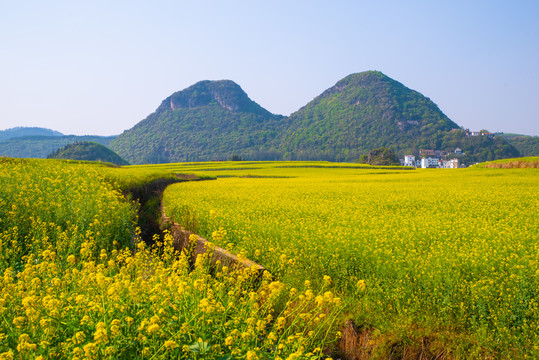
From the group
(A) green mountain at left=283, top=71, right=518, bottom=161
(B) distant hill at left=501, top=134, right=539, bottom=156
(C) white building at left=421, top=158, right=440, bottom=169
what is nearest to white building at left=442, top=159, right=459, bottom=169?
(C) white building at left=421, top=158, right=440, bottom=169

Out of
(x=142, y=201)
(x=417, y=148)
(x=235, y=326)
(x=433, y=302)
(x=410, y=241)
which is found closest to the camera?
(x=235, y=326)

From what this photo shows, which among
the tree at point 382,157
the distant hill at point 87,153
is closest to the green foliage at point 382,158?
the tree at point 382,157

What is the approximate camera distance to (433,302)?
4.82 m

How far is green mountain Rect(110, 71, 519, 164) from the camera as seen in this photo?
14250 cm

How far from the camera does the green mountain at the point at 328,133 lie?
142 metres

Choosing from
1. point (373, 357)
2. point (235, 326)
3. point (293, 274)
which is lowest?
point (373, 357)

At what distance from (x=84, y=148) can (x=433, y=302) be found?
391 ft

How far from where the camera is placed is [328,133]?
16150cm

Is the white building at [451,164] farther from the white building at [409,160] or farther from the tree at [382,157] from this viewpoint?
the tree at [382,157]

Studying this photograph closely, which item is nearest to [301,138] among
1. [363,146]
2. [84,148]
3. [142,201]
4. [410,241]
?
[363,146]

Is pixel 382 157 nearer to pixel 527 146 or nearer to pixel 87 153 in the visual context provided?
pixel 87 153

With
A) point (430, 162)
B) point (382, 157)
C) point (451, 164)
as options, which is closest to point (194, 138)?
point (382, 157)

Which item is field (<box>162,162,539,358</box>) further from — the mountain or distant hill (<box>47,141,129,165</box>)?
the mountain

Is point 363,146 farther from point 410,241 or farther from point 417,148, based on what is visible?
point 410,241
